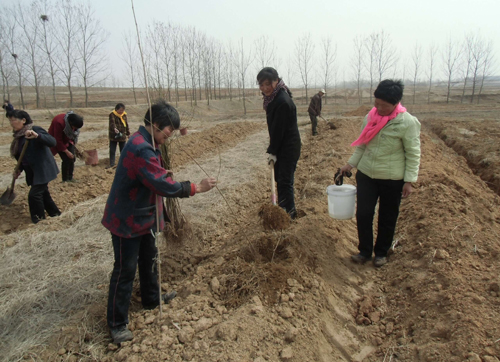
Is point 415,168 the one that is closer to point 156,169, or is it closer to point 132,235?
point 156,169

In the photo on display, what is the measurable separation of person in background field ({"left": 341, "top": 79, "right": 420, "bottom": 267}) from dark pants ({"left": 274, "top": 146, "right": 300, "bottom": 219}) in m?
0.73

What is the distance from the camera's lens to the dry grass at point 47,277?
8.02ft

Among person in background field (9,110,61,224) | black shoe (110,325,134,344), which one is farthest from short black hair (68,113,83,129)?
black shoe (110,325,134,344)

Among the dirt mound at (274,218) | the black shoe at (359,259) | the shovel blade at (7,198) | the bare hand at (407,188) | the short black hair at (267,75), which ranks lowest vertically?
the black shoe at (359,259)

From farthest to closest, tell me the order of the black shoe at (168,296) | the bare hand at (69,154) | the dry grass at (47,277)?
the bare hand at (69,154) → the black shoe at (168,296) → the dry grass at (47,277)

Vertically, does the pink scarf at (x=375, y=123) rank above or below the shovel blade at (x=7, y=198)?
above

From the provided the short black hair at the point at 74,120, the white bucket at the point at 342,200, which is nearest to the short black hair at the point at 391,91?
the white bucket at the point at 342,200

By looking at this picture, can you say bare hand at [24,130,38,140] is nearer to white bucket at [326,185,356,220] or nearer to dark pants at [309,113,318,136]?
white bucket at [326,185,356,220]

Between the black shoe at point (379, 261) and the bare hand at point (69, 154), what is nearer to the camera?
the black shoe at point (379, 261)

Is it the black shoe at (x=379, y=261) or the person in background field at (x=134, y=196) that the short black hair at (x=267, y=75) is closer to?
the person in background field at (x=134, y=196)

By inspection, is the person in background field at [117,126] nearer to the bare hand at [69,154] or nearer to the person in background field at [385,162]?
the bare hand at [69,154]

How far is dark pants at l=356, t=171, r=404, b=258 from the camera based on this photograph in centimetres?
297

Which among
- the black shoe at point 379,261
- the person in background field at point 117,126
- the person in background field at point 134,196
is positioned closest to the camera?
the person in background field at point 134,196

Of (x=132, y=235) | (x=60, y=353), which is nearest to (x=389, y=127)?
(x=132, y=235)
